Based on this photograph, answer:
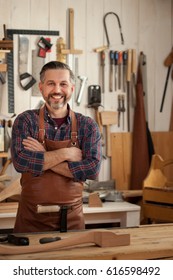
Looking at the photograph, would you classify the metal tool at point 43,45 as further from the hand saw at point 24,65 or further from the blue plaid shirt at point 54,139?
the blue plaid shirt at point 54,139

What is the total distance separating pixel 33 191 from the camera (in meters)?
2.96

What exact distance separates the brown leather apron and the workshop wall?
2.01 m

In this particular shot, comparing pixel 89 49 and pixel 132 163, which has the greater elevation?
pixel 89 49

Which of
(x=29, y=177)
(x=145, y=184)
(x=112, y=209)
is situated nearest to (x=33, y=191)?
(x=29, y=177)

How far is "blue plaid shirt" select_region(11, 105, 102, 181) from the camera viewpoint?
297 cm

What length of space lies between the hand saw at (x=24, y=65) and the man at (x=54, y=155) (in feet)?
6.37

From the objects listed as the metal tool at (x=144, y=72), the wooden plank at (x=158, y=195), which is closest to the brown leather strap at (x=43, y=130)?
the wooden plank at (x=158, y=195)

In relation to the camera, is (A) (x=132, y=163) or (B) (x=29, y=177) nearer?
(B) (x=29, y=177)

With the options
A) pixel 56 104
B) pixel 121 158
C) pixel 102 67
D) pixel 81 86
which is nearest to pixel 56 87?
pixel 56 104

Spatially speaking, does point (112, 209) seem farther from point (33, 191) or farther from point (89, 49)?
point (89, 49)

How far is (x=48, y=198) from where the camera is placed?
295 cm

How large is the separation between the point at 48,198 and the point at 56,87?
66cm

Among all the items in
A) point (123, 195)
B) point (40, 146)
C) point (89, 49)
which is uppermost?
point (89, 49)
